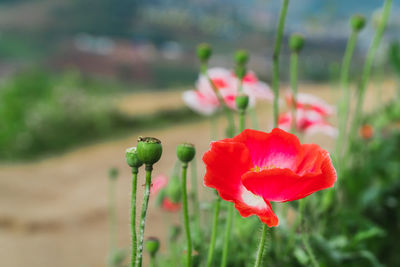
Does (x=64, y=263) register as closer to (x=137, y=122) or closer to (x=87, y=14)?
(x=137, y=122)

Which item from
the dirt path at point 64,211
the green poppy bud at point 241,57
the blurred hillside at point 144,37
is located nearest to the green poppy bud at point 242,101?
the green poppy bud at point 241,57

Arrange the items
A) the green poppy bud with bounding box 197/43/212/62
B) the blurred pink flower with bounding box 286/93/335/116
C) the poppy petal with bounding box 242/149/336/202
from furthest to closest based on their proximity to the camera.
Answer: the blurred pink flower with bounding box 286/93/335/116, the green poppy bud with bounding box 197/43/212/62, the poppy petal with bounding box 242/149/336/202

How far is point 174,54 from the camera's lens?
6.56 m

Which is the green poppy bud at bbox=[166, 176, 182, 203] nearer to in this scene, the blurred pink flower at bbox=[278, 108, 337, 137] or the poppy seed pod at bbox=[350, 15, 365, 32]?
the blurred pink flower at bbox=[278, 108, 337, 137]

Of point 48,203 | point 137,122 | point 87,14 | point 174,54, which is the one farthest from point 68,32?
point 48,203

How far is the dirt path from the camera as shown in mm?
1880

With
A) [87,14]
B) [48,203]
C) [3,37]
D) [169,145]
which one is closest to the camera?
[48,203]

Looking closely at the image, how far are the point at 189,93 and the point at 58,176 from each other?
2155mm

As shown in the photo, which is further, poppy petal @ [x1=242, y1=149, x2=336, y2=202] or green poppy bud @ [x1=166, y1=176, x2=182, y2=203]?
green poppy bud @ [x1=166, y1=176, x2=182, y2=203]

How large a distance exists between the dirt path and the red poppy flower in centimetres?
86

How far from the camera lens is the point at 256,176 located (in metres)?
0.40

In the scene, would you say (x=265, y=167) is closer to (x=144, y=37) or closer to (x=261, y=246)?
(x=261, y=246)

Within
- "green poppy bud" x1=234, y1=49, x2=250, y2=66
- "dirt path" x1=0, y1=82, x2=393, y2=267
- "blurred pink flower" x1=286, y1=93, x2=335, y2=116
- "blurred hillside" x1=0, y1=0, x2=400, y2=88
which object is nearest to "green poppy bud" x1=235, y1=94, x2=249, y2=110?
"green poppy bud" x1=234, y1=49, x2=250, y2=66

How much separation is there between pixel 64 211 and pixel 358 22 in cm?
177
